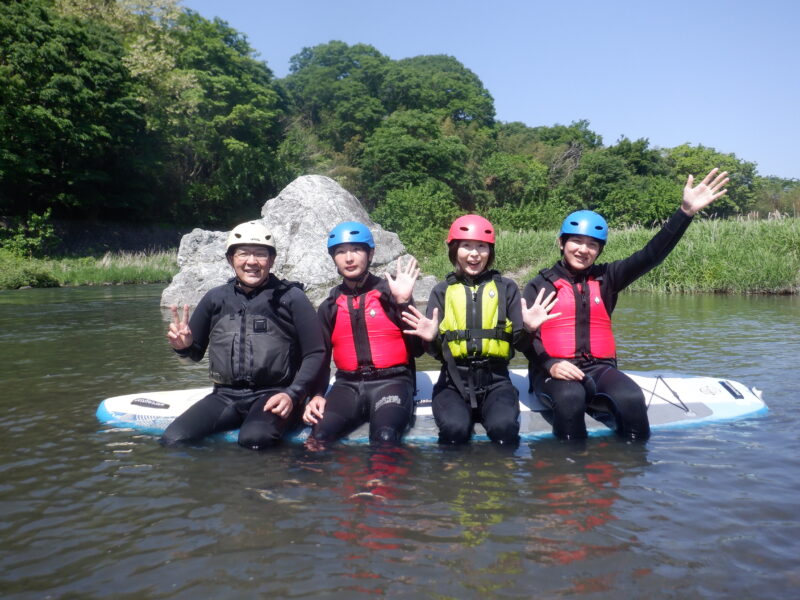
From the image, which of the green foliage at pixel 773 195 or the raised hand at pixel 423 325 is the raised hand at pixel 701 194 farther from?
the green foliage at pixel 773 195

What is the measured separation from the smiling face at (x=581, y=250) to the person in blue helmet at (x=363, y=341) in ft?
3.68

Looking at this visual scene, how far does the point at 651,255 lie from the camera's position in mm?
4570

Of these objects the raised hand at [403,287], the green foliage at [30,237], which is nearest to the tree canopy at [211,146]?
the green foliage at [30,237]

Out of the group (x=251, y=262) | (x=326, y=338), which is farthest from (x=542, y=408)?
(x=251, y=262)

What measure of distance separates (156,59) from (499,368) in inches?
1231

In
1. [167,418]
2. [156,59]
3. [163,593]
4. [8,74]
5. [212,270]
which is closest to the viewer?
[163,593]

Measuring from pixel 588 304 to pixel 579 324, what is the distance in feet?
0.51

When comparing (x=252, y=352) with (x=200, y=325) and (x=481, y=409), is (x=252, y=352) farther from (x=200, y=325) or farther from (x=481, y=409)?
(x=481, y=409)

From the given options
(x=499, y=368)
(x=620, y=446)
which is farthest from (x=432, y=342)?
(x=620, y=446)

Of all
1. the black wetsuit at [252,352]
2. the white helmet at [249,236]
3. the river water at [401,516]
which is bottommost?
the river water at [401,516]

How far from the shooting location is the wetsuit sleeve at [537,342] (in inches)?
180

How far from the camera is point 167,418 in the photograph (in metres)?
4.80

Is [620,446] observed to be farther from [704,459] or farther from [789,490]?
[789,490]

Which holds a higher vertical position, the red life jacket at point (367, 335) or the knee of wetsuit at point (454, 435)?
the red life jacket at point (367, 335)
